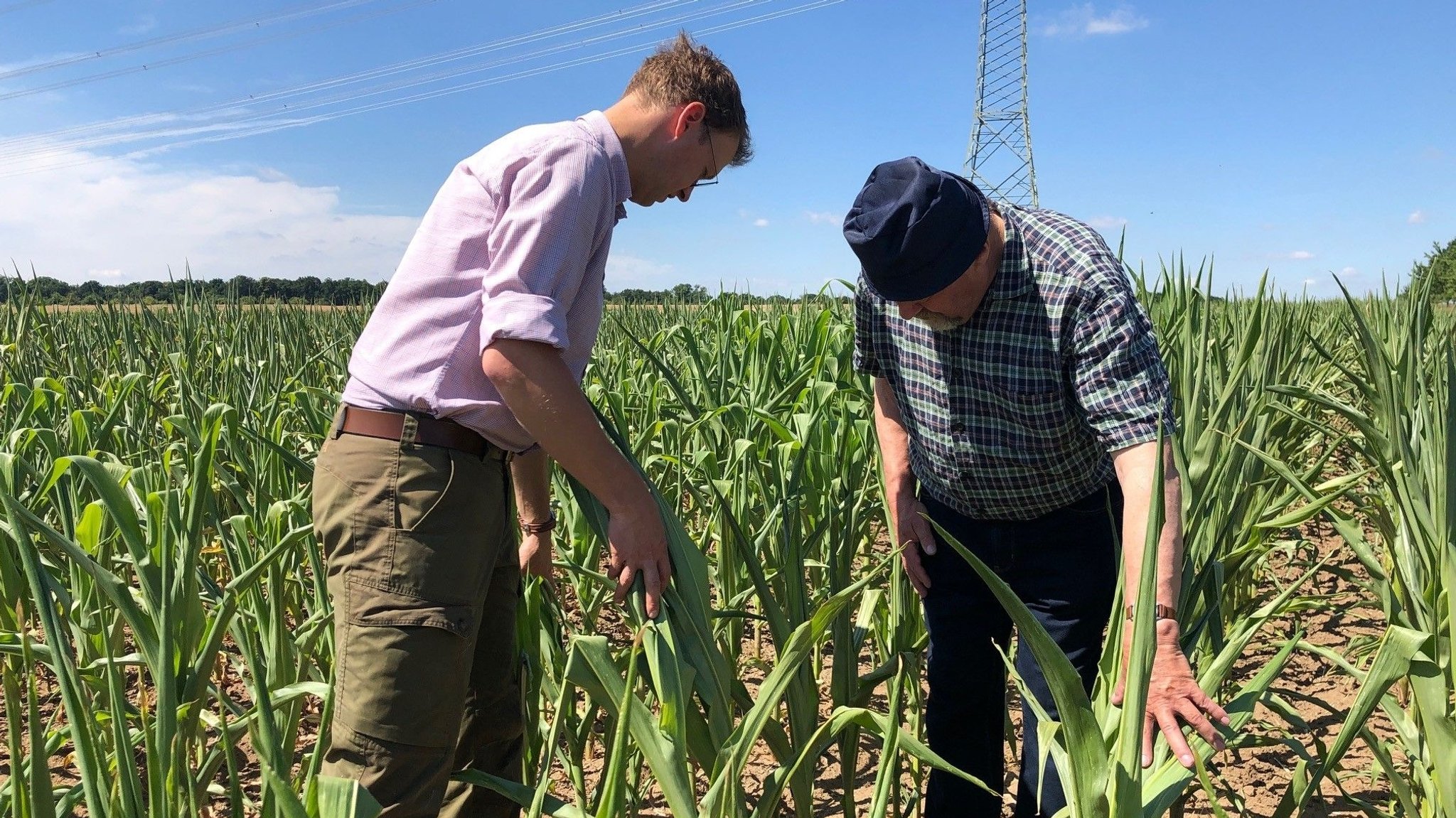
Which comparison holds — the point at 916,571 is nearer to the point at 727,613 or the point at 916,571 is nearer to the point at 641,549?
the point at 727,613

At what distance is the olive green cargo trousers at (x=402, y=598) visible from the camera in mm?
1236

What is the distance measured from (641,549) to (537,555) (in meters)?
0.50

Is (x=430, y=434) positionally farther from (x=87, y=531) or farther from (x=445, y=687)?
(x=87, y=531)

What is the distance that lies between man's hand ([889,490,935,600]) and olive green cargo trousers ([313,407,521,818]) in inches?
29.0

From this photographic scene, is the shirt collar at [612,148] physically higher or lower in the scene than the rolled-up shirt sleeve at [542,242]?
higher

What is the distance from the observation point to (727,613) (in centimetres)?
131

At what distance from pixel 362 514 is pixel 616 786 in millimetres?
546

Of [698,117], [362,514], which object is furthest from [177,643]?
[698,117]

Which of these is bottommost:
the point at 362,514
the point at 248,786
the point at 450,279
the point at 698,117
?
the point at 248,786

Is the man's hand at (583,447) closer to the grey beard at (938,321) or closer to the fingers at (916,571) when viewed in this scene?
the grey beard at (938,321)

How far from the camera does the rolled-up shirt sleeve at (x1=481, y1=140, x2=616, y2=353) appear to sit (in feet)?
3.66

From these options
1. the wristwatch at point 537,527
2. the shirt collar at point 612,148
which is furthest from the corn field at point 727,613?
the shirt collar at point 612,148

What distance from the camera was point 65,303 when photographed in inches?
231

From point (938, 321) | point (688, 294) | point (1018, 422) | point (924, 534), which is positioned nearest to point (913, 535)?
point (924, 534)
